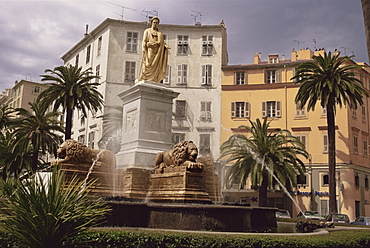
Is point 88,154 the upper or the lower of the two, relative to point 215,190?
upper

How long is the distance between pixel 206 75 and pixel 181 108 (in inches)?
200

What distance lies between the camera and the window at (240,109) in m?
53.2

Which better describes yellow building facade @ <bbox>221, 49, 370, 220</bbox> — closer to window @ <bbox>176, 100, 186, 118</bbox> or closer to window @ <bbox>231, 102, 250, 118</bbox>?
window @ <bbox>231, 102, 250, 118</bbox>

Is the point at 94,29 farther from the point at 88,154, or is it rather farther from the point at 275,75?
the point at 88,154

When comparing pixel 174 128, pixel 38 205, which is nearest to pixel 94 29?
pixel 174 128

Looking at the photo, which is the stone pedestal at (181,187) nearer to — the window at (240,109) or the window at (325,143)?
the window at (325,143)

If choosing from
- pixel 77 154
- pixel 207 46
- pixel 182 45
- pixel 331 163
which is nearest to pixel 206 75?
pixel 207 46

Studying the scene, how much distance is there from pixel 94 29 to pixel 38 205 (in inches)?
2008

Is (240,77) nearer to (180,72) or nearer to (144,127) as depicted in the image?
(180,72)

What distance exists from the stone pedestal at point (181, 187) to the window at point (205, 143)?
3736 cm

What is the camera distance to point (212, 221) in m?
10.9

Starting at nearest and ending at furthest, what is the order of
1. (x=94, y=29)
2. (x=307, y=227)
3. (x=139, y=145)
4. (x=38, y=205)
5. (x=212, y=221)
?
(x=38, y=205), (x=212, y=221), (x=307, y=227), (x=139, y=145), (x=94, y=29)

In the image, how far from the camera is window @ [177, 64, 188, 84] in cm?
5341

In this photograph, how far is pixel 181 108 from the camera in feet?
173
